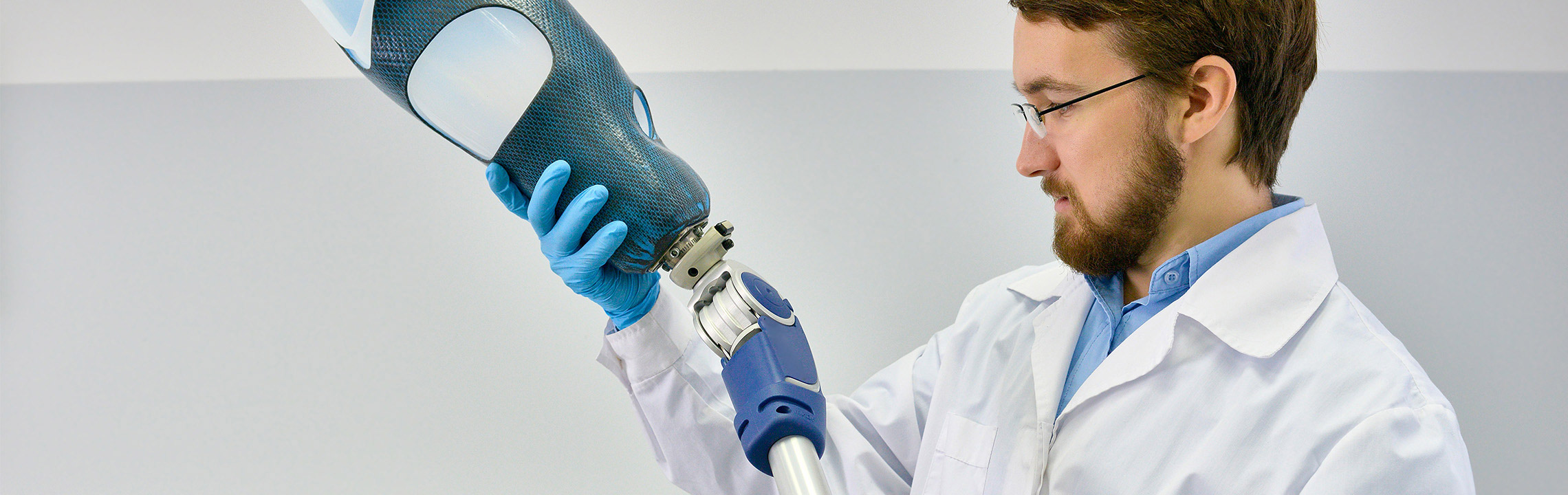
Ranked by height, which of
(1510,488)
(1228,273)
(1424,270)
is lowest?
(1510,488)

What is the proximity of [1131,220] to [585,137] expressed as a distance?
24.7 inches

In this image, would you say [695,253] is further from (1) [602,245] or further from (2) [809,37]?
(2) [809,37]

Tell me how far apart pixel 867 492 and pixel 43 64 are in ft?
4.66

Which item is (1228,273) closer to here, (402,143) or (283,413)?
(402,143)

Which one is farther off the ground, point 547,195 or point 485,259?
point 547,195

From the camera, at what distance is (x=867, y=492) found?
1.18m

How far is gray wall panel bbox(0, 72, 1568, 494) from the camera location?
1.40 m

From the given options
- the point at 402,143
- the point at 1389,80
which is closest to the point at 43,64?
the point at 402,143

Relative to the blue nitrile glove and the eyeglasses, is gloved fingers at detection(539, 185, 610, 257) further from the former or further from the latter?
the eyeglasses

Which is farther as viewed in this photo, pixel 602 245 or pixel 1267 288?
Answer: pixel 1267 288

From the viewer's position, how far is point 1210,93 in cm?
102

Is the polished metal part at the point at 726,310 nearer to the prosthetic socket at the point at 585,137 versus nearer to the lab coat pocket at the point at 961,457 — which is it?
the prosthetic socket at the point at 585,137

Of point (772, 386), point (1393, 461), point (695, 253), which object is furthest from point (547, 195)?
point (1393, 461)

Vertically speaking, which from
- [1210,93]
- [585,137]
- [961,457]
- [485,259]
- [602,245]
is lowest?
[485,259]
